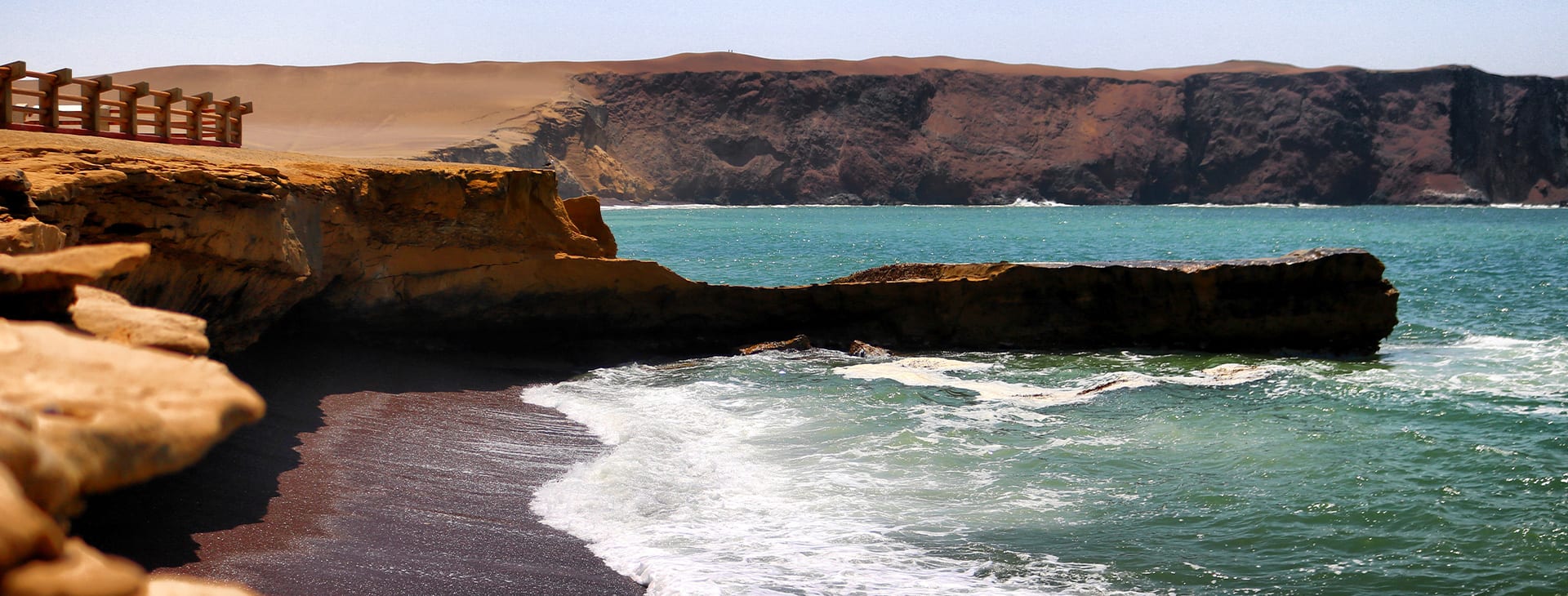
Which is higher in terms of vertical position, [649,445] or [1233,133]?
[1233,133]

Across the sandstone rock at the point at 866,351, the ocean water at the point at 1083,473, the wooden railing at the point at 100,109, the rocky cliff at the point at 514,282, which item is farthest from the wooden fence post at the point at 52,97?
the sandstone rock at the point at 866,351

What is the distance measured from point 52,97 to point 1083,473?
12203 millimetres

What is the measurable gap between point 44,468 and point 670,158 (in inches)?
5099

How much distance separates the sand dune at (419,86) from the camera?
11712 cm

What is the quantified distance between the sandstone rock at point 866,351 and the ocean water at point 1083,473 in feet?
0.93

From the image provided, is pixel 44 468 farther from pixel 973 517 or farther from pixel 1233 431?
pixel 1233 431

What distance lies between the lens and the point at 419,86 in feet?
468

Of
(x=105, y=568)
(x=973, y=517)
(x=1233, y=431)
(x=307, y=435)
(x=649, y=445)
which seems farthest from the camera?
(x=1233, y=431)

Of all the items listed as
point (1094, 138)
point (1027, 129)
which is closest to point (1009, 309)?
point (1094, 138)

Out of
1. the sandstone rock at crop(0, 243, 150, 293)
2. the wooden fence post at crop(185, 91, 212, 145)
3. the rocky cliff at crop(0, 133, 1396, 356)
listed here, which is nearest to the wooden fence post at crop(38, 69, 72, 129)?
the wooden fence post at crop(185, 91, 212, 145)

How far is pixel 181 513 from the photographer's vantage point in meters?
7.41

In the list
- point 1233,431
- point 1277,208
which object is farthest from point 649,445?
point 1277,208

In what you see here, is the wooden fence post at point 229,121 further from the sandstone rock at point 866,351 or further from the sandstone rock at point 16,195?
the sandstone rock at point 16,195

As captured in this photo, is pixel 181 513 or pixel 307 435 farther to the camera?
pixel 307 435
